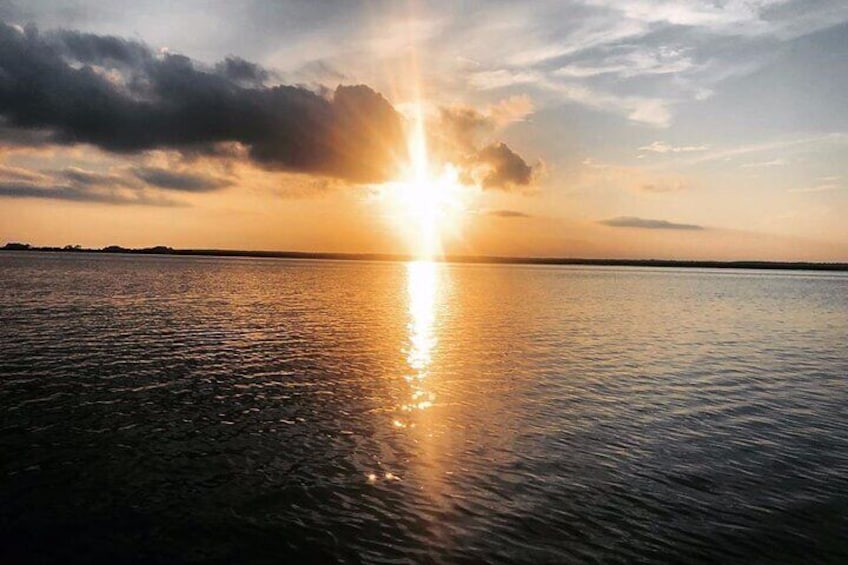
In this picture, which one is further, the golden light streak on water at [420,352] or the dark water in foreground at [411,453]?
the golden light streak on water at [420,352]

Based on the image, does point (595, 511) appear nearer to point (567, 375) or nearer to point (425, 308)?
point (567, 375)

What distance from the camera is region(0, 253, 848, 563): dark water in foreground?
13992 millimetres

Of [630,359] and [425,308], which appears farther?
[425,308]

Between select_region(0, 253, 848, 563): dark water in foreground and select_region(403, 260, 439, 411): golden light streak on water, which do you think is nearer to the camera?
select_region(0, 253, 848, 563): dark water in foreground

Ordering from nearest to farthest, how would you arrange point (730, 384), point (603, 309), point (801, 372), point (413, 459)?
point (413, 459), point (730, 384), point (801, 372), point (603, 309)

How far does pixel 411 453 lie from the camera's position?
20.3 metres

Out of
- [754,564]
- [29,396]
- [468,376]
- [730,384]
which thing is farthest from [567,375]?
[29,396]

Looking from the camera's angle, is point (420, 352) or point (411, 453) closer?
point (411, 453)

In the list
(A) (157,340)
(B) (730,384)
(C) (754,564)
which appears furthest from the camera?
(A) (157,340)

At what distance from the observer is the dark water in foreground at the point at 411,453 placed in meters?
14.0

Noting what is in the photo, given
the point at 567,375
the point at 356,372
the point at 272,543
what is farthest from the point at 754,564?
the point at 356,372

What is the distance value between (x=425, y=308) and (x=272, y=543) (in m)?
71.9

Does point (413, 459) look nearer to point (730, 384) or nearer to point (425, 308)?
point (730, 384)

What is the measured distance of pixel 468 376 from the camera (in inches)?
1385
